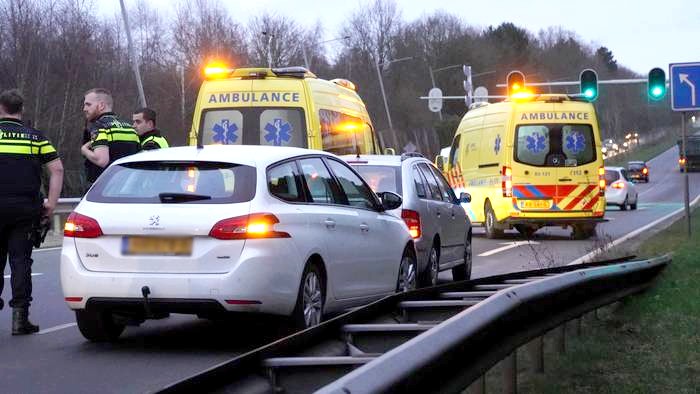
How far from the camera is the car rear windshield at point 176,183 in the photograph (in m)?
7.90

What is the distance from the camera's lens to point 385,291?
32.9ft

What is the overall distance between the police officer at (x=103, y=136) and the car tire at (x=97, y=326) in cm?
197

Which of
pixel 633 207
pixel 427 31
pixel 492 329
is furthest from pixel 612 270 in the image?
Answer: pixel 427 31

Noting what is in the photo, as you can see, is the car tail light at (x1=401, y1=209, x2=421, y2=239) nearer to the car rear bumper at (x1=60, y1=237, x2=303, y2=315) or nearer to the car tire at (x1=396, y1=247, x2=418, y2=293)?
the car tire at (x1=396, y1=247, x2=418, y2=293)

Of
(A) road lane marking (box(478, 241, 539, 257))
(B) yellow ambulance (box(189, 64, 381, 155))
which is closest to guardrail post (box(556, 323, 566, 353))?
(B) yellow ambulance (box(189, 64, 381, 155))

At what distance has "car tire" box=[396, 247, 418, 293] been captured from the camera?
10617 millimetres

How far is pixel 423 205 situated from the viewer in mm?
12453

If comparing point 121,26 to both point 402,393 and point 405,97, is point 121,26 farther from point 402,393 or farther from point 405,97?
point 402,393

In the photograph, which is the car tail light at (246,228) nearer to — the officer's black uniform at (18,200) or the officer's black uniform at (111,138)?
the officer's black uniform at (18,200)

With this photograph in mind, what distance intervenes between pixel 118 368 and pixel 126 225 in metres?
1.01

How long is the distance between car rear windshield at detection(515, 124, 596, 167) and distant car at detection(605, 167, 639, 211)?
16.2 metres

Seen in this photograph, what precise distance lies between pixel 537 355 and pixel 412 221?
5.31 metres

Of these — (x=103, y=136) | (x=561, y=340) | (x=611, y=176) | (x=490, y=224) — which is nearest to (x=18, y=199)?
(x=103, y=136)

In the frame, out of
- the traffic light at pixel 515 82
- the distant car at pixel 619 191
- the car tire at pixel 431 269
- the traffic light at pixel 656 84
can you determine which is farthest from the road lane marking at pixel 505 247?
the distant car at pixel 619 191
